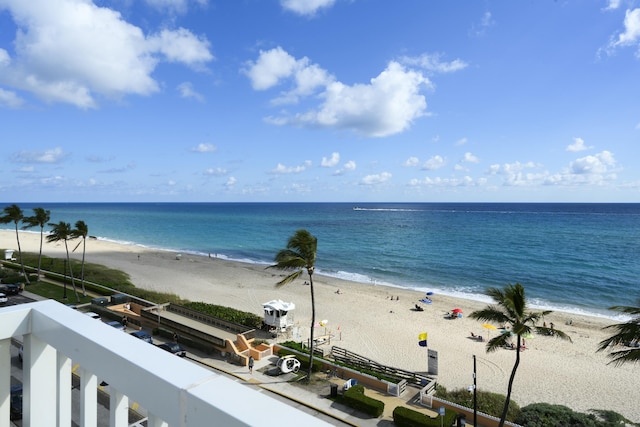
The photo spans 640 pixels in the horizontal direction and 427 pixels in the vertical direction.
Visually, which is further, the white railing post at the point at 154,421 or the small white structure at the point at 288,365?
the small white structure at the point at 288,365

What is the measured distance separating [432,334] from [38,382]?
1155 inches

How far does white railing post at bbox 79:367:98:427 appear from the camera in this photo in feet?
6.55

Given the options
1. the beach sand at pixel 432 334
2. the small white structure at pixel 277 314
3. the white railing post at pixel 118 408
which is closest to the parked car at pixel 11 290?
the beach sand at pixel 432 334

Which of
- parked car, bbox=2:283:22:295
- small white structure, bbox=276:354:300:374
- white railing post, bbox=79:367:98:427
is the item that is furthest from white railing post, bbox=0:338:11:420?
parked car, bbox=2:283:22:295

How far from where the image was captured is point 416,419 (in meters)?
15.0

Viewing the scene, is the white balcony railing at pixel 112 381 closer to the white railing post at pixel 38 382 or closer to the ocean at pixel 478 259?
the white railing post at pixel 38 382

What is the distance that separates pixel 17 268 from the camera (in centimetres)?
4088

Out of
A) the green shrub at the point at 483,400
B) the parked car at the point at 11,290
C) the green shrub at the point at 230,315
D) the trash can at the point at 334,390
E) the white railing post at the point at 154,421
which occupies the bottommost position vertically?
the green shrub at the point at 483,400

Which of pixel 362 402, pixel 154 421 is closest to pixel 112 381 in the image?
pixel 154 421

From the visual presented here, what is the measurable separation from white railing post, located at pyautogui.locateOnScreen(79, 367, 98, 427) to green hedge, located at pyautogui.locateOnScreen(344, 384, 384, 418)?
15.7 meters

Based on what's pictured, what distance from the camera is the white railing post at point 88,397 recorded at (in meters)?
2.00

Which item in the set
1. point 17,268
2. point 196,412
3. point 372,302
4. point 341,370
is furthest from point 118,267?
point 196,412

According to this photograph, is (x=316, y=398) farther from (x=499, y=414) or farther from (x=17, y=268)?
(x=17, y=268)

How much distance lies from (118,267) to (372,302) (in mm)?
34493
